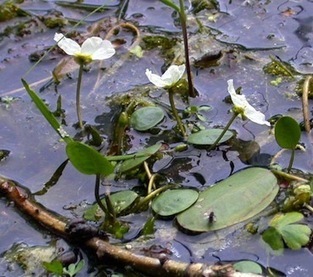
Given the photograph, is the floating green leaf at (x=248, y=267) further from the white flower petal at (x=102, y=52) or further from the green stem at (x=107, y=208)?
the white flower petal at (x=102, y=52)

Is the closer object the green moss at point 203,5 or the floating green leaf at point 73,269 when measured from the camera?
the floating green leaf at point 73,269

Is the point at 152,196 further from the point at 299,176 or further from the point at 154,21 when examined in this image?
the point at 154,21

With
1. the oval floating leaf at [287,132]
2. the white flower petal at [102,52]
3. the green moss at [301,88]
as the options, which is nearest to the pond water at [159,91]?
the green moss at [301,88]

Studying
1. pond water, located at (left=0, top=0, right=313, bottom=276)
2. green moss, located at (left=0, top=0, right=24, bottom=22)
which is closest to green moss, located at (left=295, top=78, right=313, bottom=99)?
pond water, located at (left=0, top=0, right=313, bottom=276)

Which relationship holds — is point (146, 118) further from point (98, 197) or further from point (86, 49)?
point (98, 197)

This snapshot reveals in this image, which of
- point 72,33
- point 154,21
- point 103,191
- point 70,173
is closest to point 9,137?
point 70,173

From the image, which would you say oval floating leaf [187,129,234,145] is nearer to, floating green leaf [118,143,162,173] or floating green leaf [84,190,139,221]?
floating green leaf [118,143,162,173]
